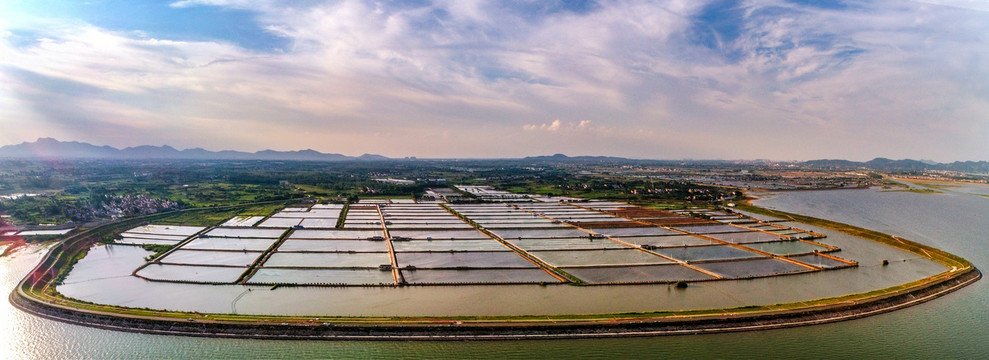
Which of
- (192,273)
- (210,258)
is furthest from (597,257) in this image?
(210,258)

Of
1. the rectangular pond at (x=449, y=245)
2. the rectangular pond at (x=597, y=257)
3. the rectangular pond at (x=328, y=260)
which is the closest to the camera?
the rectangular pond at (x=328, y=260)

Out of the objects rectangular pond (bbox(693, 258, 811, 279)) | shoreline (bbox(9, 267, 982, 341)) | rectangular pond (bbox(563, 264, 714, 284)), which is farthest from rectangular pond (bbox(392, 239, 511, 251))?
rectangular pond (bbox(693, 258, 811, 279))

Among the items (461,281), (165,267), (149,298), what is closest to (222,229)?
(165,267)

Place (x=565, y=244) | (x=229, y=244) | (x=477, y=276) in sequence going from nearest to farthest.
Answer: (x=477, y=276), (x=229, y=244), (x=565, y=244)

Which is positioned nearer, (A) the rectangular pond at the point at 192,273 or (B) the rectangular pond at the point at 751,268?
(A) the rectangular pond at the point at 192,273

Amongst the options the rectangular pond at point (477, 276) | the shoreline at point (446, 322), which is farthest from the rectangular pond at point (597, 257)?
the shoreline at point (446, 322)

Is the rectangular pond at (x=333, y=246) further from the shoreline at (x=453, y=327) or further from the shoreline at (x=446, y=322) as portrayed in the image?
the shoreline at (x=453, y=327)

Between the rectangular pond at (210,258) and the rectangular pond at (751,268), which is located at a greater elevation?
the rectangular pond at (751,268)

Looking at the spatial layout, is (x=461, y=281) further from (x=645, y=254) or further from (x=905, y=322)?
(x=905, y=322)

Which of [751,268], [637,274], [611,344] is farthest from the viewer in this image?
[751,268]

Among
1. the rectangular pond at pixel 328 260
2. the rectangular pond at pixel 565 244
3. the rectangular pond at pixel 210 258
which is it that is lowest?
the rectangular pond at pixel 210 258

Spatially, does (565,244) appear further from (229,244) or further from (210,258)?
(229,244)

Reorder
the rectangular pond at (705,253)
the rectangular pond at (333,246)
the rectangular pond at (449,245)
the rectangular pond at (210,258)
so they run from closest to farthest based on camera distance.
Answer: the rectangular pond at (210,258), the rectangular pond at (705,253), the rectangular pond at (333,246), the rectangular pond at (449,245)
